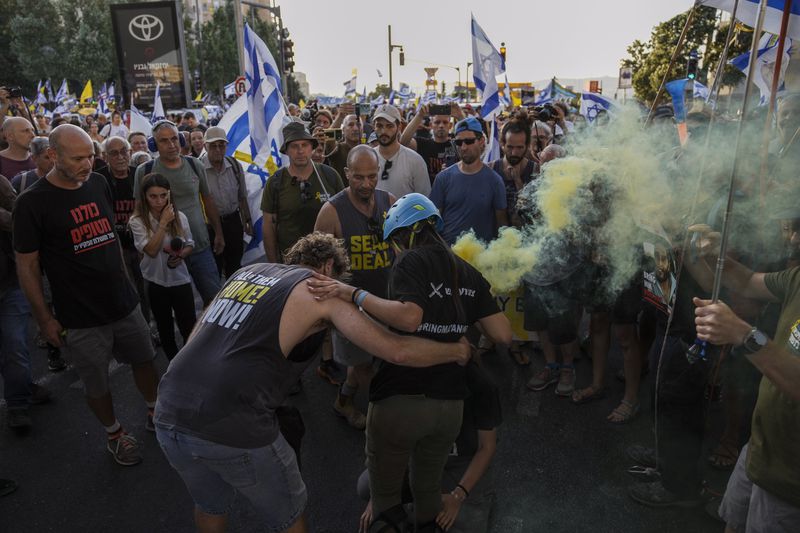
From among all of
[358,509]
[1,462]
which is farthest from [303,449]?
[1,462]

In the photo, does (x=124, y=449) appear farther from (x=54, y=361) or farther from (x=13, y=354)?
(x=54, y=361)

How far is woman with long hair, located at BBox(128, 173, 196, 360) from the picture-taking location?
14.8ft

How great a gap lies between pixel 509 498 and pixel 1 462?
3.48 meters

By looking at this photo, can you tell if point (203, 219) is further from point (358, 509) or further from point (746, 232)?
point (746, 232)

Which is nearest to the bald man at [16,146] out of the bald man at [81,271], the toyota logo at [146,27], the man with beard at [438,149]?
the bald man at [81,271]

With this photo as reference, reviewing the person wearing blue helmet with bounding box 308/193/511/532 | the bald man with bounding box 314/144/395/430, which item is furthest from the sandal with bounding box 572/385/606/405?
the person wearing blue helmet with bounding box 308/193/511/532

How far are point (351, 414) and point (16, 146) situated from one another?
172 inches

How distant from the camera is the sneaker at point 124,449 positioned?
3.79m

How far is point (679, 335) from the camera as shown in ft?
10.3

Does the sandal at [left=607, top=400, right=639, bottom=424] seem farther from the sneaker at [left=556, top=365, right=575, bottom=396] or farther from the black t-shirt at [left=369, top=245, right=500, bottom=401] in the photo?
the black t-shirt at [left=369, top=245, right=500, bottom=401]

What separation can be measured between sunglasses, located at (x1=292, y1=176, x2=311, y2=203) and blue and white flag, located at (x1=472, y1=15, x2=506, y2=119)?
172 inches

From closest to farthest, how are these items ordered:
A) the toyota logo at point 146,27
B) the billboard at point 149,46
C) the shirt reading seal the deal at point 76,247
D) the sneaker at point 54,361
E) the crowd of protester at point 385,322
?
1. the crowd of protester at point 385,322
2. the shirt reading seal the deal at point 76,247
3. the sneaker at point 54,361
4. the billboard at point 149,46
5. the toyota logo at point 146,27

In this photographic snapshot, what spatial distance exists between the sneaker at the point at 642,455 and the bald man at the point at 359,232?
187 cm

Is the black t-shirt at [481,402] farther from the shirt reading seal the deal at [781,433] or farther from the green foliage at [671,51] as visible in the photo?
the green foliage at [671,51]
